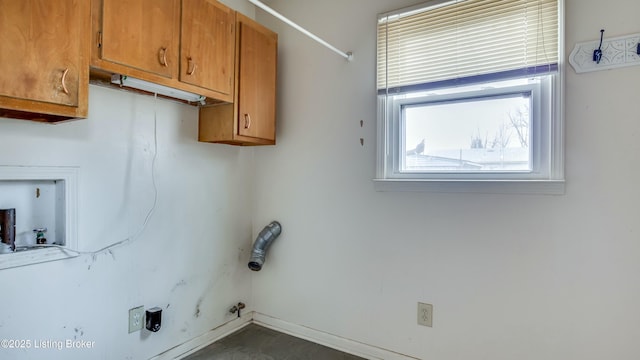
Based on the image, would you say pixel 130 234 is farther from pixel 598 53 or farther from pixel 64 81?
pixel 598 53

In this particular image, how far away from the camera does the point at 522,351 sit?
172cm

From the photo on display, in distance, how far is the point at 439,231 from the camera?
1.93 m

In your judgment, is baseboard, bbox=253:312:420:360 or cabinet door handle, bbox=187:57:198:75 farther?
baseboard, bbox=253:312:420:360

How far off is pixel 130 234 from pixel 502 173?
2.00 m

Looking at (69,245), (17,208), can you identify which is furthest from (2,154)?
(69,245)

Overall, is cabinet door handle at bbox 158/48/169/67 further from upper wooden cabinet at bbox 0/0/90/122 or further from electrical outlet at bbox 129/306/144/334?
electrical outlet at bbox 129/306/144/334

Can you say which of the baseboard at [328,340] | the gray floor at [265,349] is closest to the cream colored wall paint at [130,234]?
the gray floor at [265,349]

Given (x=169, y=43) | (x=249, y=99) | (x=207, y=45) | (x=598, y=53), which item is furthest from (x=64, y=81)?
(x=598, y=53)

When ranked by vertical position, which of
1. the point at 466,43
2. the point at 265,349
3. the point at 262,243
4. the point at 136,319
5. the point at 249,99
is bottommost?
the point at 265,349

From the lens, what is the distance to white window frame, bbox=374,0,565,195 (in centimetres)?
164

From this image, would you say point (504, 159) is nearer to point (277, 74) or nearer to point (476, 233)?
point (476, 233)

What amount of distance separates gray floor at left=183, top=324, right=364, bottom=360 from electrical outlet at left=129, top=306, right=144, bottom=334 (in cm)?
40

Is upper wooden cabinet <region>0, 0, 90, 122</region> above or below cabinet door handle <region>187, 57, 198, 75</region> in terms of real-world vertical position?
below

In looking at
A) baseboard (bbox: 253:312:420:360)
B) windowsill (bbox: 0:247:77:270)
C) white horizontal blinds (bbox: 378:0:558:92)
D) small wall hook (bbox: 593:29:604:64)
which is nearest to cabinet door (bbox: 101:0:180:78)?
windowsill (bbox: 0:247:77:270)
